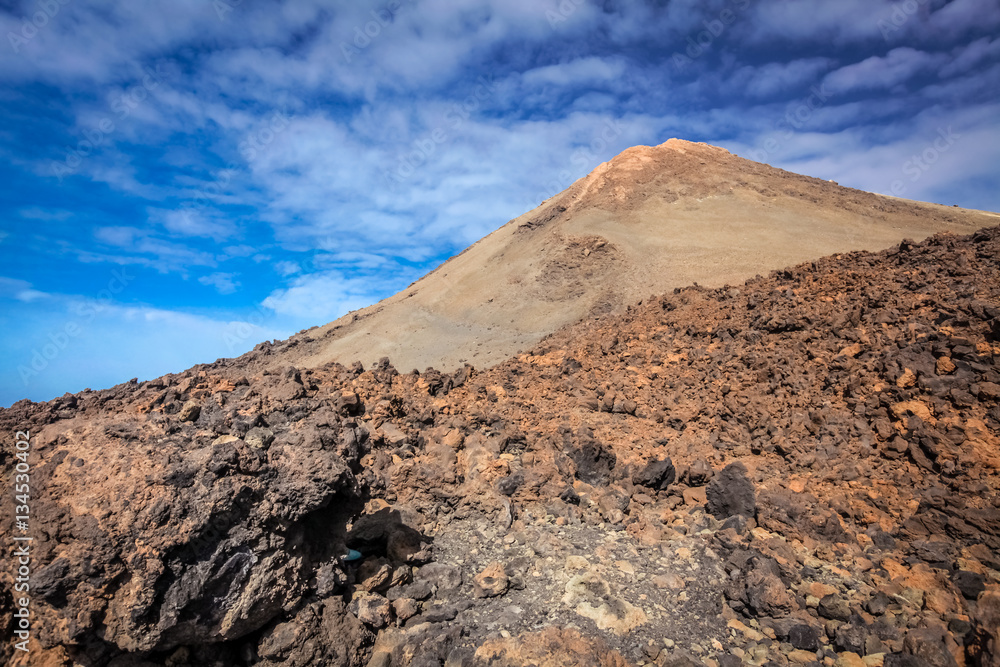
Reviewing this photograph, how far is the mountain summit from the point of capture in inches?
882

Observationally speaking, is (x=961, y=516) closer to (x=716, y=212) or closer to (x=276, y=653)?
(x=276, y=653)

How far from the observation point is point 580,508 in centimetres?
721

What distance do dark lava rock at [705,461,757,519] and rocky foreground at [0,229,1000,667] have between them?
37mm

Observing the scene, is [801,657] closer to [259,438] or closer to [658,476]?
[658,476]

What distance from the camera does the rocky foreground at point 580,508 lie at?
3701 mm

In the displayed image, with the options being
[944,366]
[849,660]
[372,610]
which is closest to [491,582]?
[372,610]

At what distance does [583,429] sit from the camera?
8.87 m

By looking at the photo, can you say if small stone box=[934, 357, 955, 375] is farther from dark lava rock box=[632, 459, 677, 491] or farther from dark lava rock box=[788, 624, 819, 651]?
dark lava rock box=[788, 624, 819, 651]

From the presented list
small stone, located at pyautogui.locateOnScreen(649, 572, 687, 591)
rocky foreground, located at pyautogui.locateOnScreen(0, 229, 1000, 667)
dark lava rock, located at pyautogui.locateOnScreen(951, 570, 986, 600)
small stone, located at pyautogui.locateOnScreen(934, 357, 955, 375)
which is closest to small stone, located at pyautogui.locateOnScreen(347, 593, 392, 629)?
rocky foreground, located at pyautogui.locateOnScreen(0, 229, 1000, 667)

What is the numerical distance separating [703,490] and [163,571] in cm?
660

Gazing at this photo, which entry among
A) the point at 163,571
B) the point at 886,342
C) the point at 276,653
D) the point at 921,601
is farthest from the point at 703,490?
the point at 163,571

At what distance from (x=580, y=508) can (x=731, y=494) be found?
2063 millimetres

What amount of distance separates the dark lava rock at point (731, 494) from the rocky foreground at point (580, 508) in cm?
4

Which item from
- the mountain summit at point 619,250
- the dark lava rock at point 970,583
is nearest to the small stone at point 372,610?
the dark lava rock at point 970,583
